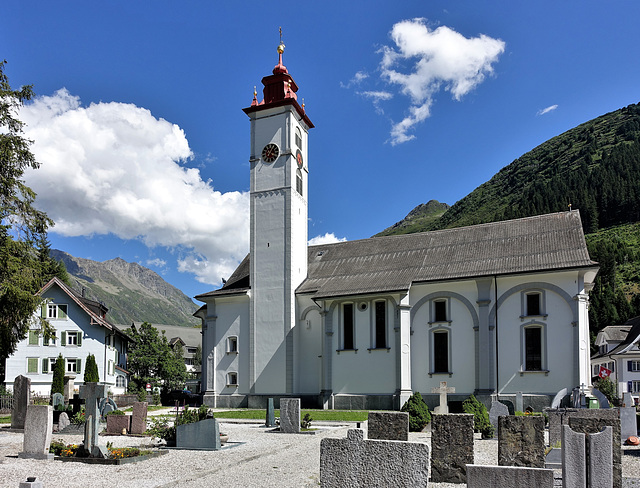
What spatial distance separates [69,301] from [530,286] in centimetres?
3440

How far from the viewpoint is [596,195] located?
380 feet

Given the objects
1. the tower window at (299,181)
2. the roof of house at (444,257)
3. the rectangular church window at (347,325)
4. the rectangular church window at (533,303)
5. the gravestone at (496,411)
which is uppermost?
the tower window at (299,181)

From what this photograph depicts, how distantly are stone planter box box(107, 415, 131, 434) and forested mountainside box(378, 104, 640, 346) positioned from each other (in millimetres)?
68979

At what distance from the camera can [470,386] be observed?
101ft

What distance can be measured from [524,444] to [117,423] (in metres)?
13.5

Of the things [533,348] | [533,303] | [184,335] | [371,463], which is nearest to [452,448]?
[371,463]

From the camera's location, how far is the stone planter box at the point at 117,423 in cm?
1922

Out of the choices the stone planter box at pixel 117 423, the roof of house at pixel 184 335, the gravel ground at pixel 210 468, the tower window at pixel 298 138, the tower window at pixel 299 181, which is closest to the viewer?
the gravel ground at pixel 210 468

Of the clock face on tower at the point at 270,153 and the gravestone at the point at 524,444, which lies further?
the clock face on tower at the point at 270,153

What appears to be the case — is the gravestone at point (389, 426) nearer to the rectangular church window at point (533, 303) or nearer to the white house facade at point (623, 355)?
the rectangular church window at point (533, 303)

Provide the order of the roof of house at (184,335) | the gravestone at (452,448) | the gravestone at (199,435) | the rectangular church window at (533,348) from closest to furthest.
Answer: the gravestone at (452,448), the gravestone at (199,435), the rectangular church window at (533,348), the roof of house at (184,335)

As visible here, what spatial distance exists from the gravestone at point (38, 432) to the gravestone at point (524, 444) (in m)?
10.3

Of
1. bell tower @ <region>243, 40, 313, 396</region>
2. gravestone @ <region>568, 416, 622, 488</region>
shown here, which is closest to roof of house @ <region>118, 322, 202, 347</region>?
bell tower @ <region>243, 40, 313, 396</region>

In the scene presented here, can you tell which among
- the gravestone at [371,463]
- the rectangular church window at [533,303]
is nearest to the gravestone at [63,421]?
the gravestone at [371,463]
